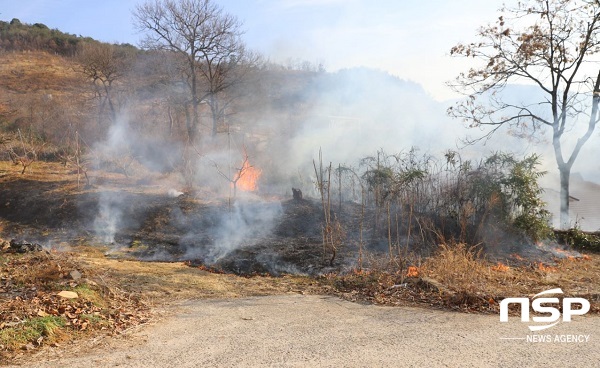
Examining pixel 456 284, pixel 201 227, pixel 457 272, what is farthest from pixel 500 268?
pixel 201 227

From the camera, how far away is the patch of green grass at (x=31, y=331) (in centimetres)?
458

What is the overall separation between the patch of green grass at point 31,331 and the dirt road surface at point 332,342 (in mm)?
346

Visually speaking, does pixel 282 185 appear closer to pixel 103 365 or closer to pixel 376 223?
pixel 376 223

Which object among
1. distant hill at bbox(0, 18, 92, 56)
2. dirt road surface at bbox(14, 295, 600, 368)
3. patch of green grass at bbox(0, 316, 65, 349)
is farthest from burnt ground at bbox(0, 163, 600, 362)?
distant hill at bbox(0, 18, 92, 56)

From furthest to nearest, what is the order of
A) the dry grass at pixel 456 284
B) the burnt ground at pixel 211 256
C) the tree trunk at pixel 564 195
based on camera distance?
the tree trunk at pixel 564 195, the burnt ground at pixel 211 256, the dry grass at pixel 456 284

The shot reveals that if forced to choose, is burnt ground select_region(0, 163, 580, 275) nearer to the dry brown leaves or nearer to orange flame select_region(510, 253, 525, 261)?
orange flame select_region(510, 253, 525, 261)

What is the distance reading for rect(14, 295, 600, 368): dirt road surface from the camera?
15.2 feet

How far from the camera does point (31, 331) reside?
4.82 metres

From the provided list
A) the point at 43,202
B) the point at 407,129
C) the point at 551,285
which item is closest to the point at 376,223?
the point at 551,285

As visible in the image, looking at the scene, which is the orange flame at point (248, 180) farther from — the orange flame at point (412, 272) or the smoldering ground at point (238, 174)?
the orange flame at point (412, 272)

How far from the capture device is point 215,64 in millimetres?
24609

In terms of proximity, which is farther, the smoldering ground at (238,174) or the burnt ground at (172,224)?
the smoldering ground at (238,174)

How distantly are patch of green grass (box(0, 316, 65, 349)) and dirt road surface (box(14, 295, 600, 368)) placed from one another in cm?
35

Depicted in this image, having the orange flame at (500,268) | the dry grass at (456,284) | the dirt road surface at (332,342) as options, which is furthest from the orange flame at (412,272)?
the orange flame at (500,268)
